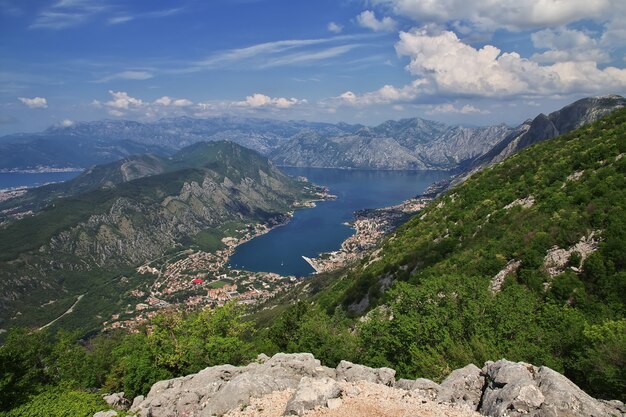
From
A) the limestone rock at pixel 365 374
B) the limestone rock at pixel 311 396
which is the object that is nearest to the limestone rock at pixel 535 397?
the limestone rock at pixel 365 374

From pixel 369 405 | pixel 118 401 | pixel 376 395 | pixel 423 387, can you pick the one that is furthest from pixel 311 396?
pixel 118 401

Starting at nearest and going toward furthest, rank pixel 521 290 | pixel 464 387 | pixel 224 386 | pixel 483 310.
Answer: pixel 464 387
pixel 224 386
pixel 483 310
pixel 521 290

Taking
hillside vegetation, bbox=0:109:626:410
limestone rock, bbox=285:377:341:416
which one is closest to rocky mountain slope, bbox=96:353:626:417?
limestone rock, bbox=285:377:341:416

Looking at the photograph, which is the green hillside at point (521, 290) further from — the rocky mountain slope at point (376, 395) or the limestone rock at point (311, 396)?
the limestone rock at point (311, 396)

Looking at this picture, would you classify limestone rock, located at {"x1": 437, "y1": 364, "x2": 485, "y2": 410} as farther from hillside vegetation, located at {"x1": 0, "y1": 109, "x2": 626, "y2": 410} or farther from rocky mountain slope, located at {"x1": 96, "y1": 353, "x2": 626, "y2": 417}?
hillside vegetation, located at {"x1": 0, "y1": 109, "x2": 626, "y2": 410}

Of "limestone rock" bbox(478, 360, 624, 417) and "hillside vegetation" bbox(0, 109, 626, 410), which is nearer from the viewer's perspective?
"limestone rock" bbox(478, 360, 624, 417)

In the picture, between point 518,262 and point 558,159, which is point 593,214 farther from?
point 558,159

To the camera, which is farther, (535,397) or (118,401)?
(118,401)

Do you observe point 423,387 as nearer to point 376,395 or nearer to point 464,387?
point 464,387
